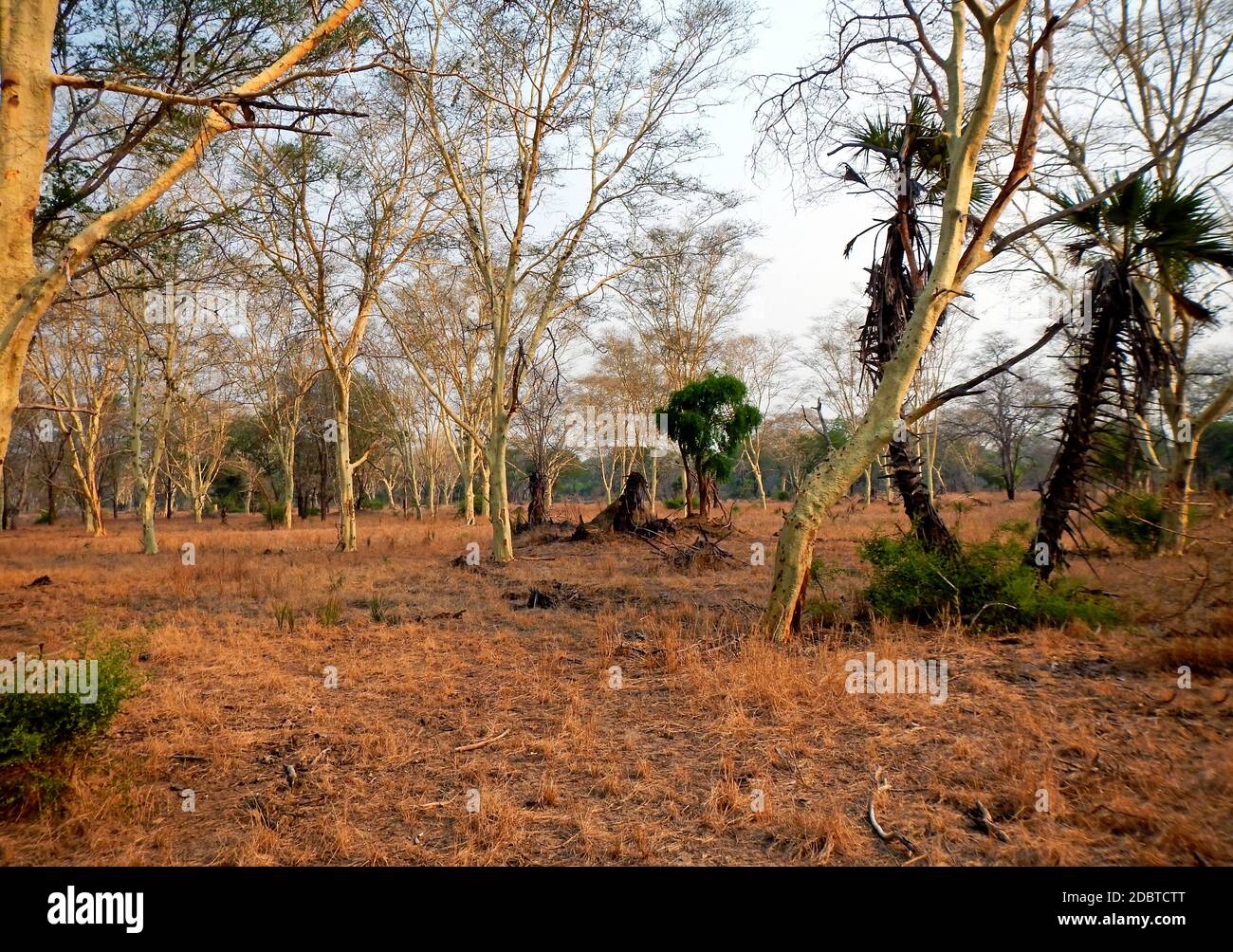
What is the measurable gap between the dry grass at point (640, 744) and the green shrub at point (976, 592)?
41 cm

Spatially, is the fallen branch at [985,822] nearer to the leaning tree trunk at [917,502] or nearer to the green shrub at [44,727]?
the green shrub at [44,727]

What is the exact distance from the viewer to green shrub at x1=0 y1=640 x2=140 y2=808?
2971mm

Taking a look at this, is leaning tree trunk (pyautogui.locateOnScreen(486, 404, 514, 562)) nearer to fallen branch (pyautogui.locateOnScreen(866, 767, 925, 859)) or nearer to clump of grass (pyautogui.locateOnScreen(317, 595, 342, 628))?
clump of grass (pyautogui.locateOnScreen(317, 595, 342, 628))

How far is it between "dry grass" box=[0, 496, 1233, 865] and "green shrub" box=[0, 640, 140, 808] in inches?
5.9

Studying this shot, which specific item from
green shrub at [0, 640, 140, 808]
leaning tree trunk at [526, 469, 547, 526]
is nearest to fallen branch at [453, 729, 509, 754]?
green shrub at [0, 640, 140, 808]

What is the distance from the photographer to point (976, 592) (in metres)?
6.37

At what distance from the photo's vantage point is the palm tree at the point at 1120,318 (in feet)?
20.1

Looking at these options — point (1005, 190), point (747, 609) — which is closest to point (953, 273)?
point (1005, 190)

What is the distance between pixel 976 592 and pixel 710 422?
1373 cm

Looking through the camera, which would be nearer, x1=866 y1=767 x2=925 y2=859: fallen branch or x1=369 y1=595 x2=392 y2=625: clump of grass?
x1=866 y1=767 x2=925 y2=859: fallen branch

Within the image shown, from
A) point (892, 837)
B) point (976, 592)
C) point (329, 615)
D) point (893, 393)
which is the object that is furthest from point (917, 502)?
point (329, 615)

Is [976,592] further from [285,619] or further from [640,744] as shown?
[285,619]
